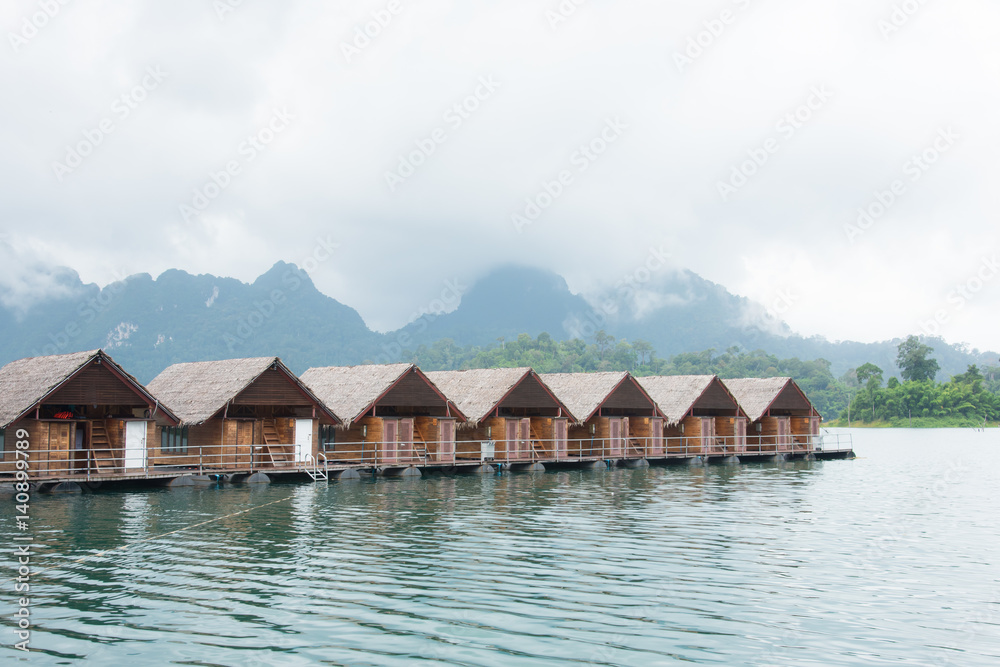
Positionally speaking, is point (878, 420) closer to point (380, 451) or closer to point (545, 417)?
point (545, 417)

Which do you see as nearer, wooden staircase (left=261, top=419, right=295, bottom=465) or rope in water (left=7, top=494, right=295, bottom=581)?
rope in water (left=7, top=494, right=295, bottom=581)

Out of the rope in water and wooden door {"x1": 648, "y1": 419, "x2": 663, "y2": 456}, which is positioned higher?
wooden door {"x1": 648, "y1": 419, "x2": 663, "y2": 456}

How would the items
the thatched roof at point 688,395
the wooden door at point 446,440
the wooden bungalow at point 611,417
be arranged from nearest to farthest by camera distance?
the wooden door at point 446,440, the wooden bungalow at point 611,417, the thatched roof at point 688,395

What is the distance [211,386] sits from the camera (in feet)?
143

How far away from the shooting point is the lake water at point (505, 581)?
14.2 meters

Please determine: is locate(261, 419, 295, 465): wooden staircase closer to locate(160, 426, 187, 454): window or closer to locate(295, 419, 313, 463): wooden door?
locate(295, 419, 313, 463): wooden door

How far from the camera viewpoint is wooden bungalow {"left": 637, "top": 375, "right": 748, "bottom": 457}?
201 feet

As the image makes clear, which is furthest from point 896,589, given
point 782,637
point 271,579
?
point 271,579

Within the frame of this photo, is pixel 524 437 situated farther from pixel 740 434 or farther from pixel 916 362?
pixel 916 362

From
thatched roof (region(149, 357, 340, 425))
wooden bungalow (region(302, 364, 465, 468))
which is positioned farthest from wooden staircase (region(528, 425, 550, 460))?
thatched roof (region(149, 357, 340, 425))

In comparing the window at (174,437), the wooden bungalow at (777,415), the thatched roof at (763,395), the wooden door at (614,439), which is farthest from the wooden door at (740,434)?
the window at (174,437)

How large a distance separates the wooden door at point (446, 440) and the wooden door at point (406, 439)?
1.80 meters

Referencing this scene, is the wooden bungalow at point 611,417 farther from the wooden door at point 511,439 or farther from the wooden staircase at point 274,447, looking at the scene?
the wooden staircase at point 274,447

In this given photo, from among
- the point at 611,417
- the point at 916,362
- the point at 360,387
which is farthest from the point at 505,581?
the point at 916,362
